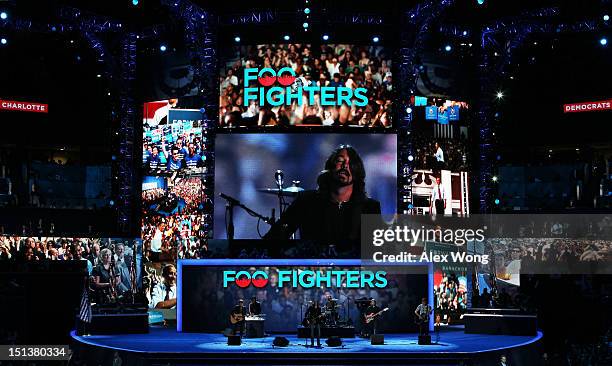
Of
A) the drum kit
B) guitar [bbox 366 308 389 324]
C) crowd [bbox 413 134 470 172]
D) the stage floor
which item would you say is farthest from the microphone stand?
guitar [bbox 366 308 389 324]

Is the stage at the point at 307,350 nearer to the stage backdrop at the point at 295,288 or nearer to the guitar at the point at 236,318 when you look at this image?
the guitar at the point at 236,318

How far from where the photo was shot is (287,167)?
23781 millimetres

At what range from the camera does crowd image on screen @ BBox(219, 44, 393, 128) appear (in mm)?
23859

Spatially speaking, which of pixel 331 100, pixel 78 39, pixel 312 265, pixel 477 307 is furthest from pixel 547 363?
pixel 78 39

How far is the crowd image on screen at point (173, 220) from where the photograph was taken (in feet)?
80.0

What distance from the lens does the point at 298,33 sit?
24266mm

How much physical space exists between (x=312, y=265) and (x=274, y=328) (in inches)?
66.7

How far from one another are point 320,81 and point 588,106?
9.40 m

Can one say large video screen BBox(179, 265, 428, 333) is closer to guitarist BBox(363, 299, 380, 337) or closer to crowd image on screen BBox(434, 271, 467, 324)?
guitarist BBox(363, 299, 380, 337)

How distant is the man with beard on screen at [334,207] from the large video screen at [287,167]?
0.23ft

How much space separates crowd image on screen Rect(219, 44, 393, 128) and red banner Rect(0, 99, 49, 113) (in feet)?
23.4

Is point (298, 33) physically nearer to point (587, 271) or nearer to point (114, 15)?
point (114, 15)

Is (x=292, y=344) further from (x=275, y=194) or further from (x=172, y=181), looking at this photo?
(x=172, y=181)

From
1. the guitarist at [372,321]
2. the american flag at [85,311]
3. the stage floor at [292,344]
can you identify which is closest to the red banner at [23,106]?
the american flag at [85,311]
